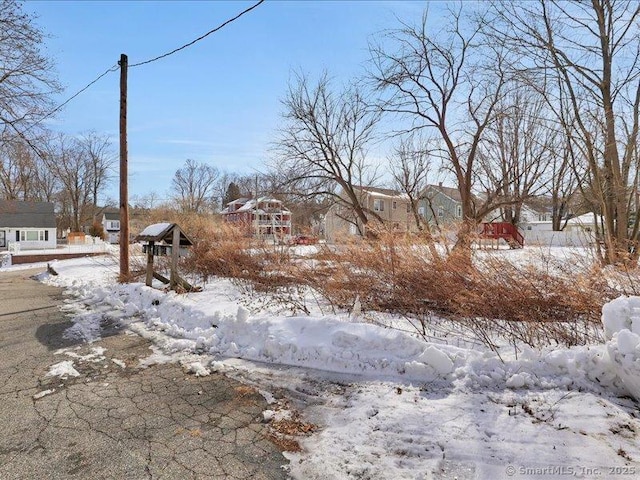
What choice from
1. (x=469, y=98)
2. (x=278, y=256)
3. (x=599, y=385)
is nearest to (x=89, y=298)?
(x=278, y=256)

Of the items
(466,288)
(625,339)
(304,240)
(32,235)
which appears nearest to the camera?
(625,339)

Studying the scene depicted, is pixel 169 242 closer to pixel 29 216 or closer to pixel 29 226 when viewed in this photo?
pixel 29 226

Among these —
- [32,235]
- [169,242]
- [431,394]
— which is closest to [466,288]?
[431,394]

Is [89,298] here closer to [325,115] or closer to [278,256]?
[278,256]

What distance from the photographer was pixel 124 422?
321 centimetres

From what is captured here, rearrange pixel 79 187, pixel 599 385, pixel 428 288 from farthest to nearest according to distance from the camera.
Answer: pixel 79 187 < pixel 428 288 < pixel 599 385

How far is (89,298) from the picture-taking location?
30.6 feet

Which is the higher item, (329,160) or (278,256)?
(329,160)

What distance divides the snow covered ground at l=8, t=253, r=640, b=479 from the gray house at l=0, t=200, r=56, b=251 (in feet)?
135

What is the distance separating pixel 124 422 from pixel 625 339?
4.25 metres

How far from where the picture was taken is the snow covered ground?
101 inches

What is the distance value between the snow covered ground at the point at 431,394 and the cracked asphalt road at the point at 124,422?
29 cm

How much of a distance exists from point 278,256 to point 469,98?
352 inches

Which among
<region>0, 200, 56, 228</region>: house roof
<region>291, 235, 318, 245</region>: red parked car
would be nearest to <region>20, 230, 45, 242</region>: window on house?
<region>0, 200, 56, 228</region>: house roof
